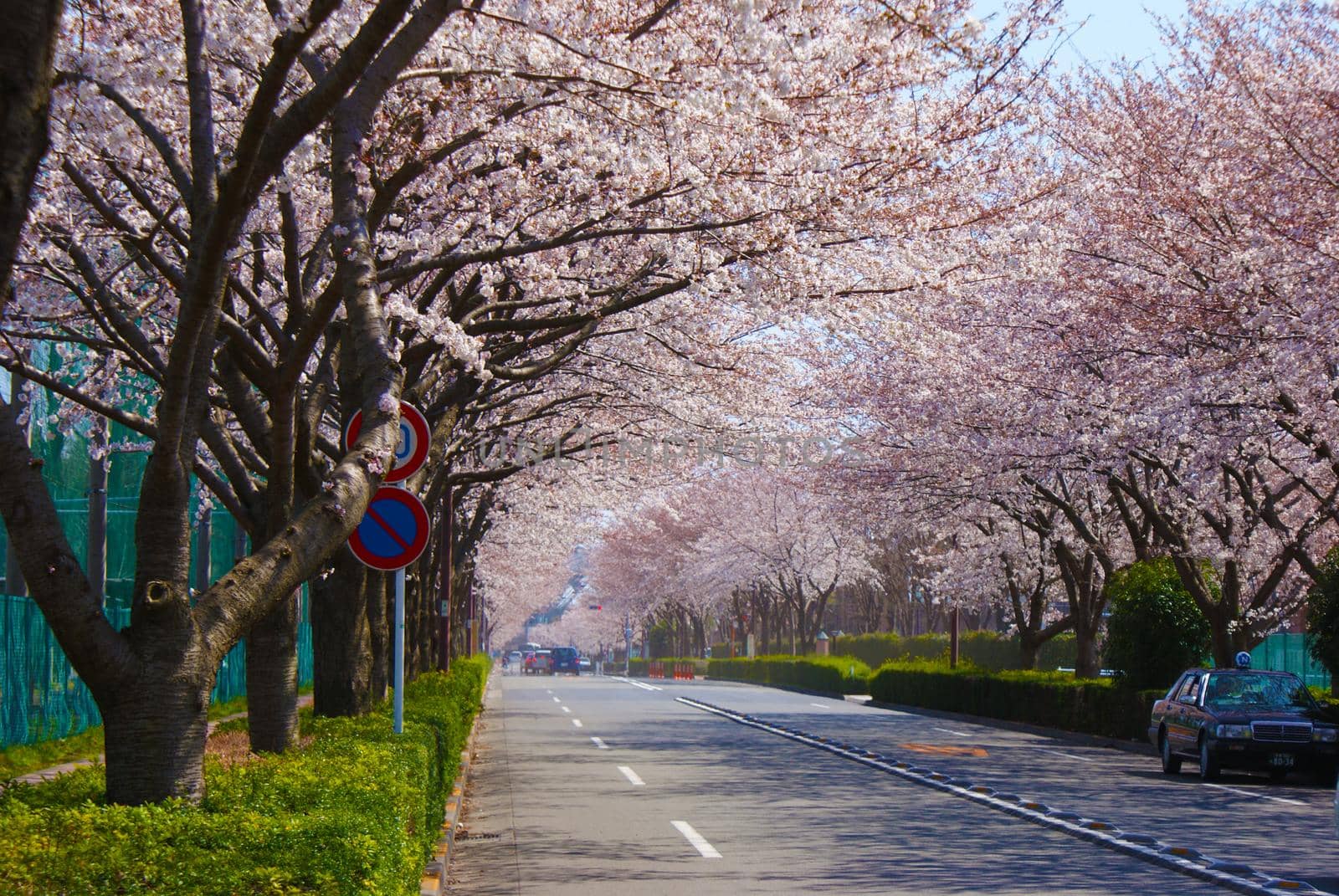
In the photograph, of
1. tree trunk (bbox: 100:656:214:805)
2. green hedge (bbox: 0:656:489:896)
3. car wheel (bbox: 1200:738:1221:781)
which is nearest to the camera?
green hedge (bbox: 0:656:489:896)

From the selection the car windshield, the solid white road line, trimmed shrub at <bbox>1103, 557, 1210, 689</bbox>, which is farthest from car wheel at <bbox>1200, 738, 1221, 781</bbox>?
the solid white road line

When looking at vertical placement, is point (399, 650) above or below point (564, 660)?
above

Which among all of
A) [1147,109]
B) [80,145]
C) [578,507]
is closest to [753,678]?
[578,507]

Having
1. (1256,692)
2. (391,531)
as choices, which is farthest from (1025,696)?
(391,531)

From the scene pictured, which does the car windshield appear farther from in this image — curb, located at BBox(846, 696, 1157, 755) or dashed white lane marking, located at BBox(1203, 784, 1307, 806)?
curb, located at BBox(846, 696, 1157, 755)

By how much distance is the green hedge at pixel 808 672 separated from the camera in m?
47.7

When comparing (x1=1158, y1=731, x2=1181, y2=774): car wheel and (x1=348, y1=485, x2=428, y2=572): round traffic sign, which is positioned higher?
(x1=348, y1=485, x2=428, y2=572): round traffic sign

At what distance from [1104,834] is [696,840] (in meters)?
3.54

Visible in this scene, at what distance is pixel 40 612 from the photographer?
42.1 feet

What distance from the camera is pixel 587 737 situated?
24969 mm

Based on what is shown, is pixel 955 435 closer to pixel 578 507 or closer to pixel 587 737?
pixel 587 737

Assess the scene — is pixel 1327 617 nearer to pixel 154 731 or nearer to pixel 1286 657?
pixel 154 731

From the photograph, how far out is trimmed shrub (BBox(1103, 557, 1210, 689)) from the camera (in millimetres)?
25344
